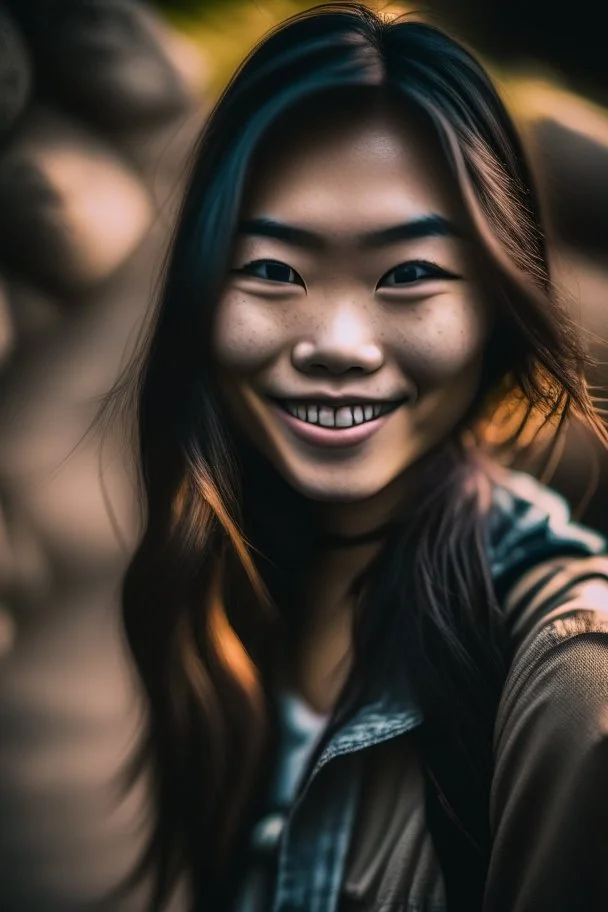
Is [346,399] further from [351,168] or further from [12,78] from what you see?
[12,78]

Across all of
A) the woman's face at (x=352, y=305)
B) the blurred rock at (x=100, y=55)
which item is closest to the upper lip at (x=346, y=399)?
the woman's face at (x=352, y=305)

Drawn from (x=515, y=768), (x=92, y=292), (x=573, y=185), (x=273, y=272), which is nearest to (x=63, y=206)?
(x=92, y=292)

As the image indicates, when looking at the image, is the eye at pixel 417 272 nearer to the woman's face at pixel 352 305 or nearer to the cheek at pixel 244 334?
the woman's face at pixel 352 305

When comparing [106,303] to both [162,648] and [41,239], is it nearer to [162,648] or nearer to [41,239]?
[41,239]

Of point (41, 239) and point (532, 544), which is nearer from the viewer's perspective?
point (532, 544)

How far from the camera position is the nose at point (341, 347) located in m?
1.39

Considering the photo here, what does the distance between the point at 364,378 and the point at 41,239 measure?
53 centimetres

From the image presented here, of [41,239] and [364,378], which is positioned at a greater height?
[41,239]

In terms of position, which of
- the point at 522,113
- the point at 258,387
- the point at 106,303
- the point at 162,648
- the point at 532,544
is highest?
the point at 522,113

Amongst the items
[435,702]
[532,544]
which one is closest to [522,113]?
[532,544]

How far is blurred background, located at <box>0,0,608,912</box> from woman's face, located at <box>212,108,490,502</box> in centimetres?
15

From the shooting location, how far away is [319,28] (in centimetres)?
142

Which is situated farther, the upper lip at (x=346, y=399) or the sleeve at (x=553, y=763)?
the upper lip at (x=346, y=399)

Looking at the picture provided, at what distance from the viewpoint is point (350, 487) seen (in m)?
1.43
